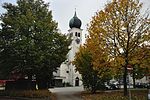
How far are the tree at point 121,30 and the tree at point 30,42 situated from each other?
25.4 feet

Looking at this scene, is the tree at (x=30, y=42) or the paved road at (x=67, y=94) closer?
the tree at (x=30, y=42)

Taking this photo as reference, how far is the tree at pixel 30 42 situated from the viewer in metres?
35.6

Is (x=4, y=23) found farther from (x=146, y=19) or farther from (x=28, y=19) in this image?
(x=146, y=19)

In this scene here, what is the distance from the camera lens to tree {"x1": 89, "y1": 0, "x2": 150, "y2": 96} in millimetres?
30703

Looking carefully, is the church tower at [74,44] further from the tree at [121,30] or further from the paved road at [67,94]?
the tree at [121,30]

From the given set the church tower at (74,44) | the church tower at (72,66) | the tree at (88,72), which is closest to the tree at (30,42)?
the tree at (88,72)

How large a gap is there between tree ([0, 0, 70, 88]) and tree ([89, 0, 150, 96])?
7.75 m

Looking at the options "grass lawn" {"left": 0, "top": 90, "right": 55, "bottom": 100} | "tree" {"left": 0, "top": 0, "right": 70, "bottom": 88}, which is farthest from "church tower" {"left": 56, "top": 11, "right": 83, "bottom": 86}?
"grass lawn" {"left": 0, "top": 90, "right": 55, "bottom": 100}

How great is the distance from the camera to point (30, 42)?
118ft

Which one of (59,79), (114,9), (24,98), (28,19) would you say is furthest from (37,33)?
(59,79)

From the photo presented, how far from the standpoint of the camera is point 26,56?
35.4 meters

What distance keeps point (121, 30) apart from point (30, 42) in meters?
11.1

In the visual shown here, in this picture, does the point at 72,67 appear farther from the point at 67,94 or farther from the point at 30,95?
the point at 30,95

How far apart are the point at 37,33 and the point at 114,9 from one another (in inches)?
404
